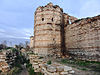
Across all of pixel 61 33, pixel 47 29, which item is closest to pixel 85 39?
pixel 61 33

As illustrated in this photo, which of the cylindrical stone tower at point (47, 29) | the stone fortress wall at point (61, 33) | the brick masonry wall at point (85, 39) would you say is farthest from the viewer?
the cylindrical stone tower at point (47, 29)

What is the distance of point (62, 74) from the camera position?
365 centimetres

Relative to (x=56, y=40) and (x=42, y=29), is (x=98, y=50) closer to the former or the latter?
(x=56, y=40)

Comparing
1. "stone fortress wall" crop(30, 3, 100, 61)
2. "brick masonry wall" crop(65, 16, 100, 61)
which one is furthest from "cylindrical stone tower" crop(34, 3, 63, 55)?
"brick masonry wall" crop(65, 16, 100, 61)

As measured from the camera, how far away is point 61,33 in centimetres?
1172

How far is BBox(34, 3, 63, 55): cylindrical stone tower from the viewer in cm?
1078

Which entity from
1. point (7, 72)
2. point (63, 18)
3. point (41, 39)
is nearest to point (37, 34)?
point (41, 39)

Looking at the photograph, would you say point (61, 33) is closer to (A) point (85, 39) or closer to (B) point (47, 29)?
(B) point (47, 29)

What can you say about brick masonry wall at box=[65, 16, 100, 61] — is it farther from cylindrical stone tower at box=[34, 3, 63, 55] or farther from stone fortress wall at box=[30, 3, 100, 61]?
cylindrical stone tower at box=[34, 3, 63, 55]

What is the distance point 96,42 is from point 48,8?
23.9ft

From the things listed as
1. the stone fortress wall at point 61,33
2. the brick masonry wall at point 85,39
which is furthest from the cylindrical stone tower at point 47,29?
the brick masonry wall at point 85,39

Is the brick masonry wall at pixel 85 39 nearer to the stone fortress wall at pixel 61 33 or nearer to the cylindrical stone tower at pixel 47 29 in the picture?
the stone fortress wall at pixel 61 33

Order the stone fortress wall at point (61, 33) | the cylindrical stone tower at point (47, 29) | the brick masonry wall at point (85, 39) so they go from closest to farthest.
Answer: the brick masonry wall at point (85, 39)
the stone fortress wall at point (61, 33)
the cylindrical stone tower at point (47, 29)

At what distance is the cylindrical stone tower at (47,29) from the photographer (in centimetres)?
1078
